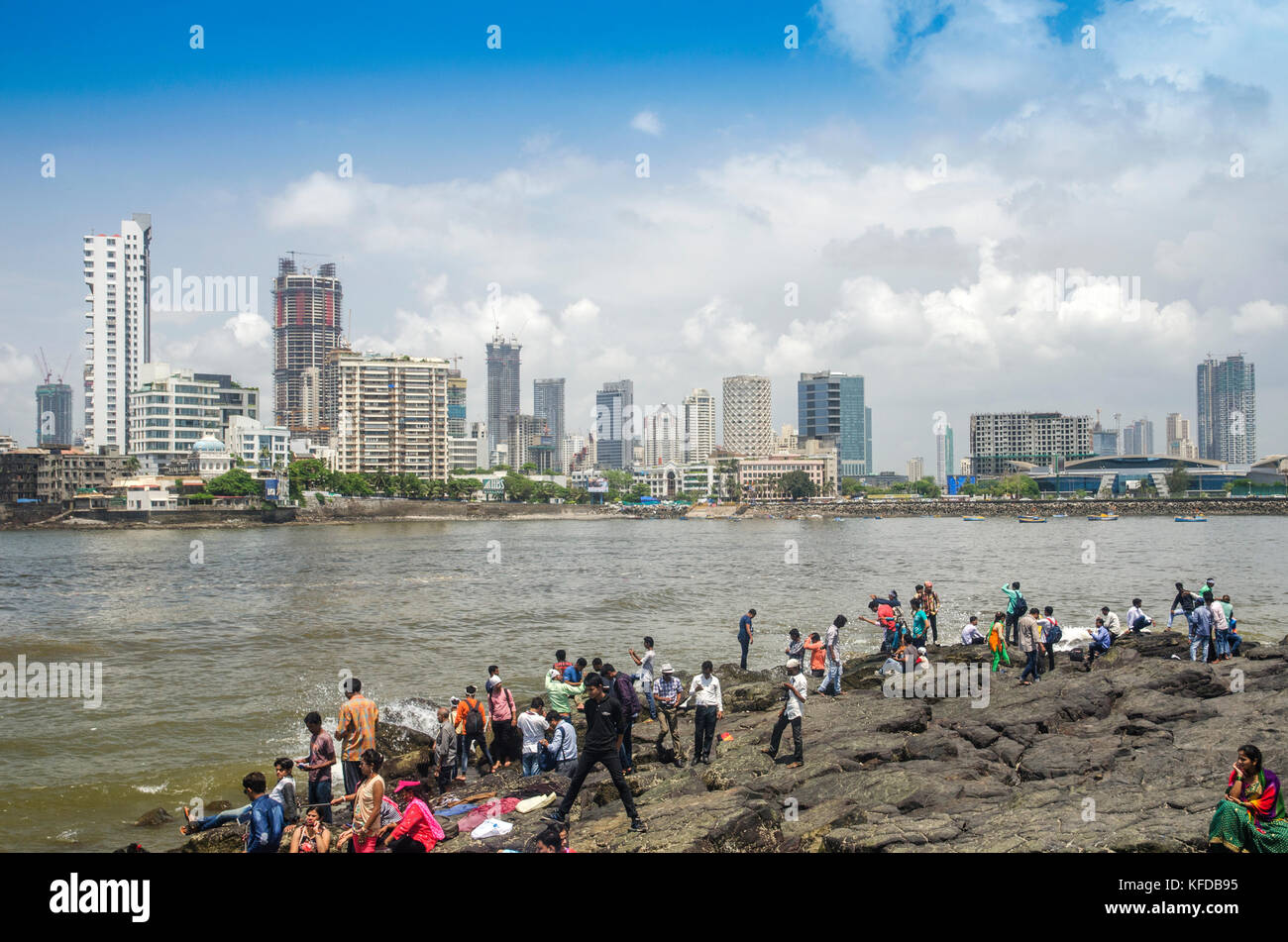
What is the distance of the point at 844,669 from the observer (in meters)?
23.1

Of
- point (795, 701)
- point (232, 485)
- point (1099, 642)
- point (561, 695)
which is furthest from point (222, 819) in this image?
point (232, 485)

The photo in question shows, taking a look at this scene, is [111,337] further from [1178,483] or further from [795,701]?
[1178,483]

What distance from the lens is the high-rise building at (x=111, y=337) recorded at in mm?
188125

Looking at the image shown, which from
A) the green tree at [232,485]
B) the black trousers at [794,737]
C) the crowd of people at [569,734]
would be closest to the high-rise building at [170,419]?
the green tree at [232,485]

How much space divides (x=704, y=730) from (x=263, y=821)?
24.3 ft

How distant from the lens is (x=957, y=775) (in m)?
11.9

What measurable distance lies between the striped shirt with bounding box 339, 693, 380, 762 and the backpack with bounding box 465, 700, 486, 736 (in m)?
2.84

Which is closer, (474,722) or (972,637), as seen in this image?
(474,722)

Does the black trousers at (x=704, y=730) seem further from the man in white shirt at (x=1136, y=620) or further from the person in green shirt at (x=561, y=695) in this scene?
the man in white shirt at (x=1136, y=620)

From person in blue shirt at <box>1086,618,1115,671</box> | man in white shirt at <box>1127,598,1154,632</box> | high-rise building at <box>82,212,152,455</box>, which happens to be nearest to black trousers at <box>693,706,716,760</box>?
person in blue shirt at <box>1086,618,1115,671</box>

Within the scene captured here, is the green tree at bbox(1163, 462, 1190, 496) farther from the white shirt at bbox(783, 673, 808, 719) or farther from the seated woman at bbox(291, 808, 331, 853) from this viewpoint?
the seated woman at bbox(291, 808, 331, 853)

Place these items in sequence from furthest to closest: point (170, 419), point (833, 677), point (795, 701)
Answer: point (170, 419), point (833, 677), point (795, 701)

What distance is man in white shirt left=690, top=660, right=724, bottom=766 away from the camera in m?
14.1
